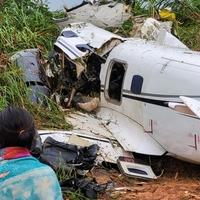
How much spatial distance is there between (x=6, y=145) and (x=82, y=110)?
642 centimetres

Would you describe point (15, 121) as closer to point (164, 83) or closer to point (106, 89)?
point (164, 83)

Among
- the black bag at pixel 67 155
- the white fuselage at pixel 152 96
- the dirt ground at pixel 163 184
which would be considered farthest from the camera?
the white fuselage at pixel 152 96

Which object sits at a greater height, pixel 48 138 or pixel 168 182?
pixel 48 138

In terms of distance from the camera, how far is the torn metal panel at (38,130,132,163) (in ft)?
27.8

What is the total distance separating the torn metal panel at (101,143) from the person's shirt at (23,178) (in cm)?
505

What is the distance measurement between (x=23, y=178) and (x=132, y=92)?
5.68 meters

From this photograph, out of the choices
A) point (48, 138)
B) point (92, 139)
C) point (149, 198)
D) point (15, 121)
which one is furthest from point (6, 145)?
point (92, 139)

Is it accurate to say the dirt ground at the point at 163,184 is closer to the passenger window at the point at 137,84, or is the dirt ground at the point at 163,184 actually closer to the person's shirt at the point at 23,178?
the passenger window at the point at 137,84

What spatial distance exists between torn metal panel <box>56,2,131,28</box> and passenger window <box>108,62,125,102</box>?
293cm

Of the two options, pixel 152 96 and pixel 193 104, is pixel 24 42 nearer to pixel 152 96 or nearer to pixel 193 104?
pixel 152 96

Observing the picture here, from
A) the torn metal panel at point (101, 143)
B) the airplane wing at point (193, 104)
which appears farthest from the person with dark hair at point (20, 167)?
the torn metal panel at point (101, 143)

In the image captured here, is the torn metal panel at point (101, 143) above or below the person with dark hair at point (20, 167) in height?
below

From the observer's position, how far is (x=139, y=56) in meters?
8.95

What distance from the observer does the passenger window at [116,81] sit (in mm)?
9188
